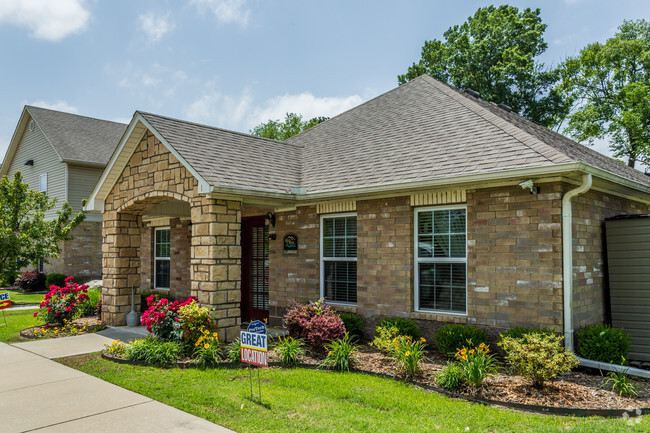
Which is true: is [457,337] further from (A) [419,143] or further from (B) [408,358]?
(A) [419,143]

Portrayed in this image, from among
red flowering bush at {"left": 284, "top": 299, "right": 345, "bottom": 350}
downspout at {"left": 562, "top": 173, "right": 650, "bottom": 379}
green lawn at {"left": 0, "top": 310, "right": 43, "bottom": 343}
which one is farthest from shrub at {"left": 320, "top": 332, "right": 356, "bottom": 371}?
green lawn at {"left": 0, "top": 310, "right": 43, "bottom": 343}

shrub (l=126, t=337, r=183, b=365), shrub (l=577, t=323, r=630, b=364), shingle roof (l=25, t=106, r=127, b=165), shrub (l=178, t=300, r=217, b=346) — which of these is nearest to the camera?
shrub (l=577, t=323, r=630, b=364)

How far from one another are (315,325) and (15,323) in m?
8.95

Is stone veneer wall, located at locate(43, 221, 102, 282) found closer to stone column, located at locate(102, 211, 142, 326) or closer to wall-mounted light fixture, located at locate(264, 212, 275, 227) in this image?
stone column, located at locate(102, 211, 142, 326)

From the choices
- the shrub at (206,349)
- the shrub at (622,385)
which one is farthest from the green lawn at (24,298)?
the shrub at (622,385)

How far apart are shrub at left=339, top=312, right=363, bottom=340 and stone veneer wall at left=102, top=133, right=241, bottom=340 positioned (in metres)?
2.06

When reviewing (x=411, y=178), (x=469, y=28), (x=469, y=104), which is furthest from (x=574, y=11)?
(x=411, y=178)

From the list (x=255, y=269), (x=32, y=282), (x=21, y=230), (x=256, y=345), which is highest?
(x=21, y=230)

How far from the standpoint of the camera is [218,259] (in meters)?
8.56

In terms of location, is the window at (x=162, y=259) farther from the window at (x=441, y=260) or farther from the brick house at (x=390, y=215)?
the window at (x=441, y=260)

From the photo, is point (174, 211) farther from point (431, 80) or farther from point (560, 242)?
point (560, 242)

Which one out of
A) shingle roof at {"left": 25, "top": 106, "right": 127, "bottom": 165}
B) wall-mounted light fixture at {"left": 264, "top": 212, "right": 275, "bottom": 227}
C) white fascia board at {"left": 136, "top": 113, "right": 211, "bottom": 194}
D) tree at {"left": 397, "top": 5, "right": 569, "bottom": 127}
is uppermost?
tree at {"left": 397, "top": 5, "right": 569, "bottom": 127}

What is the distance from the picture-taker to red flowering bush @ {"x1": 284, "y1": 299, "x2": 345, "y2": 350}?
8.15m

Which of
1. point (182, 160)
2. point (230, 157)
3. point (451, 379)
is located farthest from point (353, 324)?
point (182, 160)
